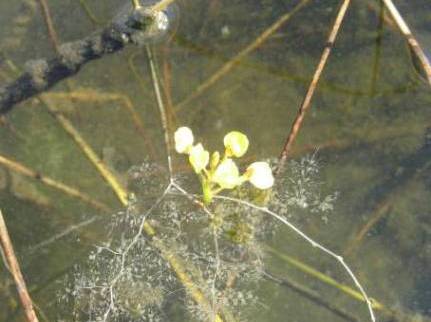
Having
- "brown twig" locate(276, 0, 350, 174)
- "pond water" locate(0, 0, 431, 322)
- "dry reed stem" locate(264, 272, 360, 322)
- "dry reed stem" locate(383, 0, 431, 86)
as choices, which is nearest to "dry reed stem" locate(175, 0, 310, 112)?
"pond water" locate(0, 0, 431, 322)

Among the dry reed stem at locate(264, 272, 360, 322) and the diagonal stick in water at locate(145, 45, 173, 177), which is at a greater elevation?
the diagonal stick in water at locate(145, 45, 173, 177)

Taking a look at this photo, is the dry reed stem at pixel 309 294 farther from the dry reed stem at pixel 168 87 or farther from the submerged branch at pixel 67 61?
the submerged branch at pixel 67 61

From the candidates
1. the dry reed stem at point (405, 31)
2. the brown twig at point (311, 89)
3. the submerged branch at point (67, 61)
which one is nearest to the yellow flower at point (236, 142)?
the brown twig at point (311, 89)

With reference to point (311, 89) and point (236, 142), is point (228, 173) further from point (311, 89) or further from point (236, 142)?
point (311, 89)

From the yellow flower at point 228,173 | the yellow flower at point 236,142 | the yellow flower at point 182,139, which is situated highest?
the yellow flower at point 182,139

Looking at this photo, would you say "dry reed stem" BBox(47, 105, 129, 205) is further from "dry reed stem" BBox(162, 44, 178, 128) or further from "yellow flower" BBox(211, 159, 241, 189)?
"yellow flower" BBox(211, 159, 241, 189)

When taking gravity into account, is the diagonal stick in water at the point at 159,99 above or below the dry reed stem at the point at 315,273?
above

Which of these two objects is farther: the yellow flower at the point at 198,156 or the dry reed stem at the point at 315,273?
the dry reed stem at the point at 315,273
